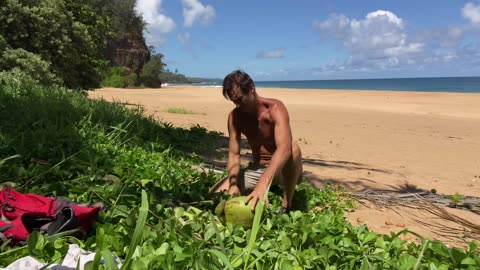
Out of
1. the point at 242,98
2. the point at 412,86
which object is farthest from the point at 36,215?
the point at 412,86

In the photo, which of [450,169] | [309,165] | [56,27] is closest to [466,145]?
[450,169]

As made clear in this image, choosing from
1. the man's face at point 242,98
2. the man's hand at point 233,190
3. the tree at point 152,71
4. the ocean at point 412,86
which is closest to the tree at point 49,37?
the man's face at point 242,98

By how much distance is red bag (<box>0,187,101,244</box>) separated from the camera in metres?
2.40

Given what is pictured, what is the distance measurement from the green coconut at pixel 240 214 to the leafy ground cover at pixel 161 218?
0.32ft

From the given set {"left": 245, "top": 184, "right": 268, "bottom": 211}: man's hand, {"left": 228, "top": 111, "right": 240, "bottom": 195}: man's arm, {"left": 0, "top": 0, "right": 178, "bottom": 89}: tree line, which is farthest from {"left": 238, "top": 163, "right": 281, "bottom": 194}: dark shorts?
{"left": 0, "top": 0, "right": 178, "bottom": 89}: tree line

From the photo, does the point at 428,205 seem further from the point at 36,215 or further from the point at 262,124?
the point at 36,215

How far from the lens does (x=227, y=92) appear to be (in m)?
3.59

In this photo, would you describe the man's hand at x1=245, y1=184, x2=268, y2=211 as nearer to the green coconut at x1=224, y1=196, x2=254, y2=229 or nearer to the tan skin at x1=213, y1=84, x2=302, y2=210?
the green coconut at x1=224, y1=196, x2=254, y2=229

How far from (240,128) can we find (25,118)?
2.71 m

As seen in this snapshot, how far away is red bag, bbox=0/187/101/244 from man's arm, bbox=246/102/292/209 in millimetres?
1110

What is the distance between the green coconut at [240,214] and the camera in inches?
117

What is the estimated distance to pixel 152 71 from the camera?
159 feet

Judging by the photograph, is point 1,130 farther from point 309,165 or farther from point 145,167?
point 309,165

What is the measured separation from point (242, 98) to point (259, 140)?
584mm
